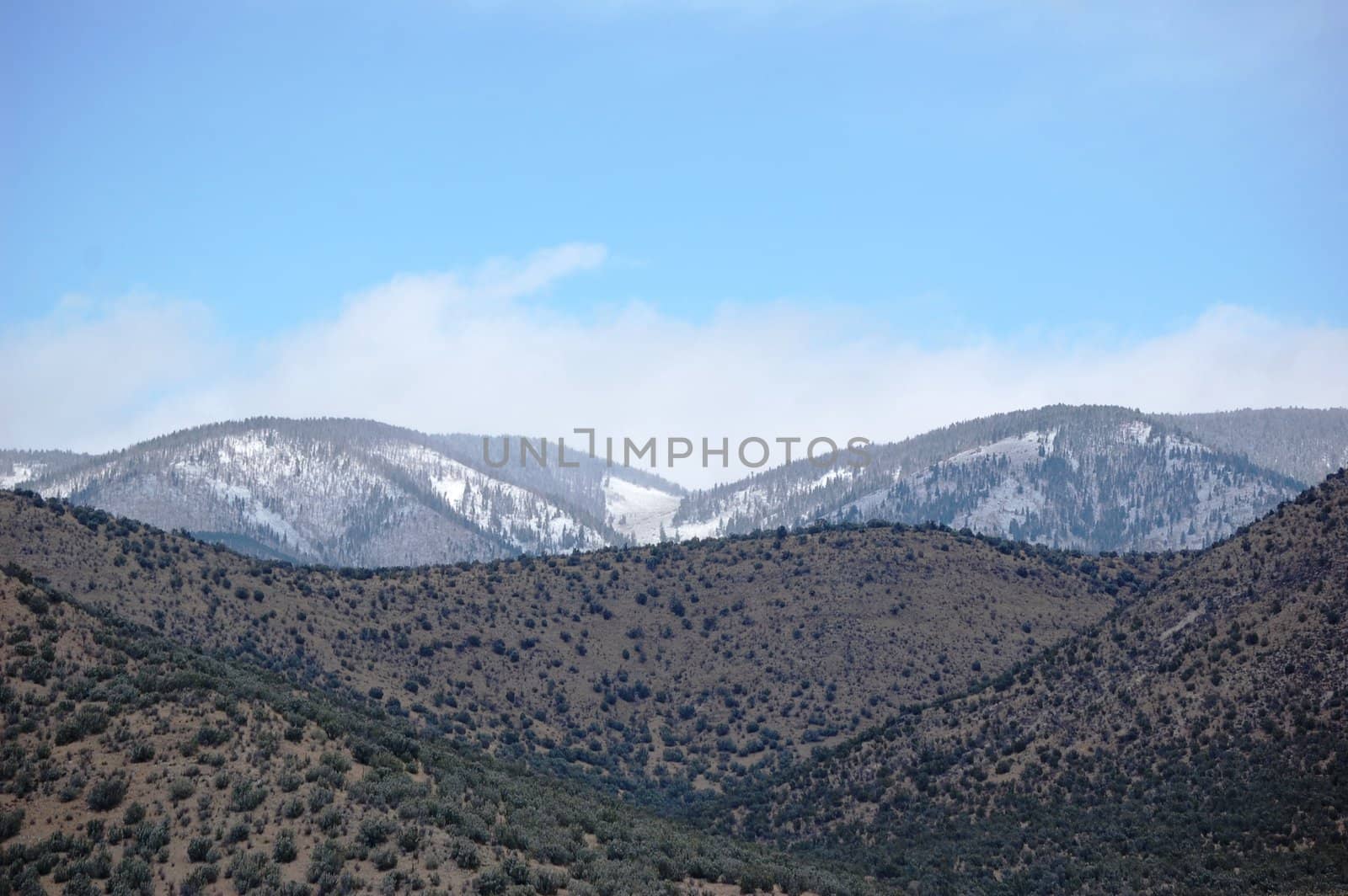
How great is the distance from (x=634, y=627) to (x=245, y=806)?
66.4 meters

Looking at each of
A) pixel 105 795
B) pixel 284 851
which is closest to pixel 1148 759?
pixel 284 851

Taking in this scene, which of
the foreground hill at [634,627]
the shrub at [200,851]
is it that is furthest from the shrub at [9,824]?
the foreground hill at [634,627]

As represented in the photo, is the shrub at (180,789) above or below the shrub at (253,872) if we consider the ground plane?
above

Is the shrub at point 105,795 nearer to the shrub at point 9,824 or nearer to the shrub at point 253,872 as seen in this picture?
the shrub at point 9,824

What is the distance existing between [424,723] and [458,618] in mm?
20661

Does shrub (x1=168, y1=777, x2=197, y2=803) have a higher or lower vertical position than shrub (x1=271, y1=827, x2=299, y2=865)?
higher

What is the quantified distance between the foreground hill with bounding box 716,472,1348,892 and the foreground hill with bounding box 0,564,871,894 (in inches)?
468

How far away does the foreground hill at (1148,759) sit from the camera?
147 feet

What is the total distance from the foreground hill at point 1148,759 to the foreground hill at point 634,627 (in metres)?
14.1

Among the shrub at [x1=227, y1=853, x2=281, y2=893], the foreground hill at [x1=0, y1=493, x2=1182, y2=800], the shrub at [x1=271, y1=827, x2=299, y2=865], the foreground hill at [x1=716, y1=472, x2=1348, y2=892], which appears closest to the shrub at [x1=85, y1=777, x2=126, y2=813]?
the shrub at [x1=227, y1=853, x2=281, y2=893]

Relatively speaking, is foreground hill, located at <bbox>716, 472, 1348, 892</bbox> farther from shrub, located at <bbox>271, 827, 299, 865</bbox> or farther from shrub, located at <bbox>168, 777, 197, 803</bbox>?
shrub, located at <bbox>168, 777, 197, 803</bbox>

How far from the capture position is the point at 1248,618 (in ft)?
193

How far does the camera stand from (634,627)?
98250 millimetres

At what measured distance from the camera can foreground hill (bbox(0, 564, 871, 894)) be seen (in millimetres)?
29906
